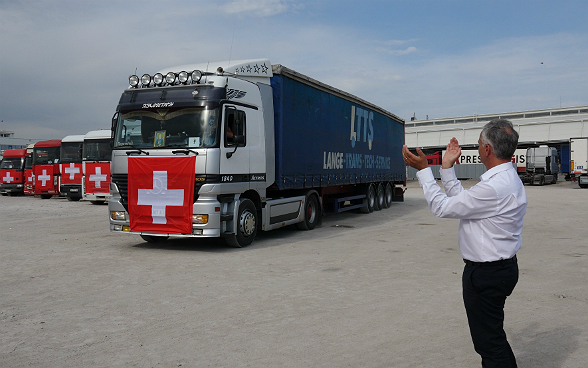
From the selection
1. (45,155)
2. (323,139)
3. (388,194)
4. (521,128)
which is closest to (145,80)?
(323,139)

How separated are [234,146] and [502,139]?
7145 mm

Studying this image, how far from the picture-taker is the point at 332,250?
10281 mm

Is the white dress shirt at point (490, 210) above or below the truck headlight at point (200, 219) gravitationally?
above

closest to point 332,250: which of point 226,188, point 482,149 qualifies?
point 226,188

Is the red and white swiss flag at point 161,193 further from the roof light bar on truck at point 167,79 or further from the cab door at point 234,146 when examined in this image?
the roof light bar on truck at point 167,79

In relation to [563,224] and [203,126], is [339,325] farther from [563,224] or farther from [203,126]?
[563,224]

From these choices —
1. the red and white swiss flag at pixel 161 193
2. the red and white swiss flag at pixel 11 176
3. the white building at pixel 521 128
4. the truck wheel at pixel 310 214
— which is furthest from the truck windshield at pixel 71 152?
the white building at pixel 521 128

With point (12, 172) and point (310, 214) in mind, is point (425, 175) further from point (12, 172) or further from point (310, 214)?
point (12, 172)

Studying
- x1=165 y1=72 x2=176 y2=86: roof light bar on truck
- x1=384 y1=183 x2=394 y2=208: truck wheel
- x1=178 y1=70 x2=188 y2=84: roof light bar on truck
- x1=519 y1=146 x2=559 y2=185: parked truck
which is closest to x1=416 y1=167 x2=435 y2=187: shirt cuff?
x1=178 y1=70 x2=188 y2=84: roof light bar on truck

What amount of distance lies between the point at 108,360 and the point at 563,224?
13891mm

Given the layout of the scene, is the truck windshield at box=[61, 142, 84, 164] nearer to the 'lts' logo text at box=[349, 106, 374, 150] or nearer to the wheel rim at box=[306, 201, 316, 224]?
the 'lts' logo text at box=[349, 106, 374, 150]

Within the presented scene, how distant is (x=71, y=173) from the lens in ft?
80.8

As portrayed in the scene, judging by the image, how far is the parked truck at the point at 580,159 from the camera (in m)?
35.8

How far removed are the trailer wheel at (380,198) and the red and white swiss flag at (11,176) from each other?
2300 centimetres
